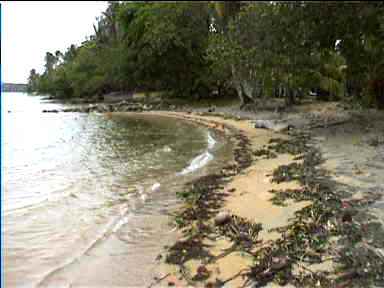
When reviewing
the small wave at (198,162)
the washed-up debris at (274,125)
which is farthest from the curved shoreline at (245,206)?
the washed-up debris at (274,125)

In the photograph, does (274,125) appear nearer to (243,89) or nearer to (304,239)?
(243,89)

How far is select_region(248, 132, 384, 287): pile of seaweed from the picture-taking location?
404 cm

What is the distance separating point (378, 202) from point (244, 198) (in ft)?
8.09

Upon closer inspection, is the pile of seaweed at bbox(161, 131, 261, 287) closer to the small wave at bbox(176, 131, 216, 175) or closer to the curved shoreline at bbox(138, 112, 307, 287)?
the curved shoreline at bbox(138, 112, 307, 287)

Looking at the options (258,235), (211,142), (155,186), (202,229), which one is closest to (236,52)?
(211,142)

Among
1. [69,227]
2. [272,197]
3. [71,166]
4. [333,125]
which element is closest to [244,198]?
[272,197]

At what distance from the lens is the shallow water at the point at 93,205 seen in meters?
5.28

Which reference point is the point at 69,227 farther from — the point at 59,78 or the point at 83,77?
the point at 59,78

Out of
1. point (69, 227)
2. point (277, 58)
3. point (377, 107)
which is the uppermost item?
point (277, 58)

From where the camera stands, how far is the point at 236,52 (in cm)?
1385

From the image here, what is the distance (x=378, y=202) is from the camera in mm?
5887

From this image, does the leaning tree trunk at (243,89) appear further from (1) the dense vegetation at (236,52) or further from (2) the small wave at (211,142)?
(2) the small wave at (211,142)

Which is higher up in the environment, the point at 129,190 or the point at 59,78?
the point at 59,78

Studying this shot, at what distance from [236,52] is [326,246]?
33.0ft
